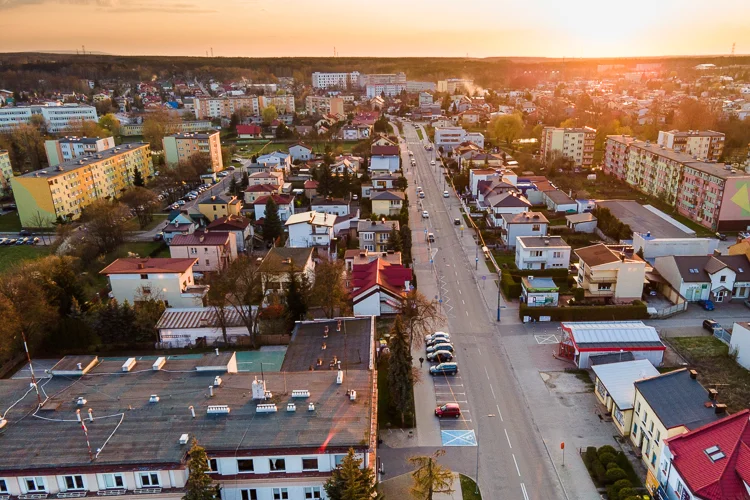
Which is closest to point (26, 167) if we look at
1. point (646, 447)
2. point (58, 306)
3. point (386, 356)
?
point (58, 306)

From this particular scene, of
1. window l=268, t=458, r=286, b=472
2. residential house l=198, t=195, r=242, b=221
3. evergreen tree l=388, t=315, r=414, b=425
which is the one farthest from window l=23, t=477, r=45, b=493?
residential house l=198, t=195, r=242, b=221

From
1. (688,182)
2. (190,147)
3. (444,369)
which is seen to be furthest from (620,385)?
(190,147)

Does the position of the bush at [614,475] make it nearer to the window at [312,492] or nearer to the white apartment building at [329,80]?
the window at [312,492]

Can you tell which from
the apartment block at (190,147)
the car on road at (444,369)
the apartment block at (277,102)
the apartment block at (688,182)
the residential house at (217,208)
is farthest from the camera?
the apartment block at (277,102)


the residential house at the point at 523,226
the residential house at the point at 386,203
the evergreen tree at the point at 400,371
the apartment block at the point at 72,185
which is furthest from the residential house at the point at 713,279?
the apartment block at the point at 72,185

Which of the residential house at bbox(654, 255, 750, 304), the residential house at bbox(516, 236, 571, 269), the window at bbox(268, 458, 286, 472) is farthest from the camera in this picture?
the residential house at bbox(516, 236, 571, 269)

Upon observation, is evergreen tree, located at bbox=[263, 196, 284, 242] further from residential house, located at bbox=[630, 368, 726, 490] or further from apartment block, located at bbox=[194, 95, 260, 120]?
apartment block, located at bbox=[194, 95, 260, 120]
